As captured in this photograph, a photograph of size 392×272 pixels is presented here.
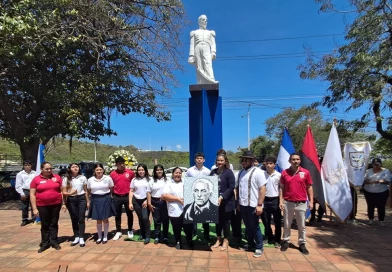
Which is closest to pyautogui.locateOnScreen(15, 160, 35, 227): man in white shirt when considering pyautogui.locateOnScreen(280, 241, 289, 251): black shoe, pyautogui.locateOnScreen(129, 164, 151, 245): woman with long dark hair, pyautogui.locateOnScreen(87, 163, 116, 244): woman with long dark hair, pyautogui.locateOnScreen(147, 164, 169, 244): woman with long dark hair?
pyautogui.locateOnScreen(87, 163, 116, 244): woman with long dark hair

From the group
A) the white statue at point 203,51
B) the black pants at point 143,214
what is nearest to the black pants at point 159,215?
the black pants at point 143,214

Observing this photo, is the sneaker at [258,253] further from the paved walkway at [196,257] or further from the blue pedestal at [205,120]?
the blue pedestal at [205,120]

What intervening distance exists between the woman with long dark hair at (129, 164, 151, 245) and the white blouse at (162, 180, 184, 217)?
0.45 meters

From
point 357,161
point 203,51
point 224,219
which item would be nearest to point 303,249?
point 224,219

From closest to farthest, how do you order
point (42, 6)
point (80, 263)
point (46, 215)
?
point (80, 263) → point (46, 215) → point (42, 6)

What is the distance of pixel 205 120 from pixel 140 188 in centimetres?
220

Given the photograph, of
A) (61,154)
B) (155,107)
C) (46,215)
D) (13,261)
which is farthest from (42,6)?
(61,154)

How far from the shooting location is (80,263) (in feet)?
13.5

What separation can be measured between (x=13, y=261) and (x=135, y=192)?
204cm

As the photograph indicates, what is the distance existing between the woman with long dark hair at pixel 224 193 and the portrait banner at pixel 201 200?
11 cm

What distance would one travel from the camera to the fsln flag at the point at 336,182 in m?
5.98

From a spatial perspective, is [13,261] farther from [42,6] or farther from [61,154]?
[61,154]

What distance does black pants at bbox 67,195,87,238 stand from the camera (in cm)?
499

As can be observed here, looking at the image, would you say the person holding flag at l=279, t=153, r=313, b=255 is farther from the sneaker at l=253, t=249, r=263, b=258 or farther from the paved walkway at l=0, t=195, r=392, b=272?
the sneaker at l=253, t=249, r=263, b=258
